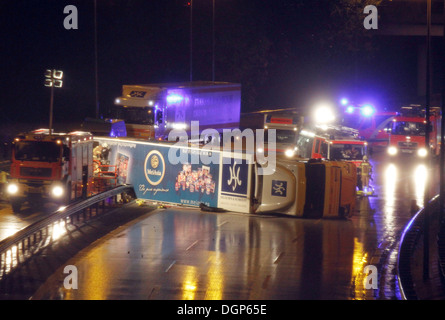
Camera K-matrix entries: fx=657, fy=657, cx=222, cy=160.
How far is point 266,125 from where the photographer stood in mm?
32625

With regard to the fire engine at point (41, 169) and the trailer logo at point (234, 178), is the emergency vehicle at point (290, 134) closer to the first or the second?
the trailer logo at point (234, 178)

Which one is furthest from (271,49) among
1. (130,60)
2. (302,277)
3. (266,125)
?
(302,277)

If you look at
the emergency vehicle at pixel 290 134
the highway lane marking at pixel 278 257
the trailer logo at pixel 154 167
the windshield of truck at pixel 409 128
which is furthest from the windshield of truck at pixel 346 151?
the windshield of truck at pixel 409 128

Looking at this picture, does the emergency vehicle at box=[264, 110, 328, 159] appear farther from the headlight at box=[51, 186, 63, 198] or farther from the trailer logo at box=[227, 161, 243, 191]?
the headlight at box=[51, 186, 63, 198]

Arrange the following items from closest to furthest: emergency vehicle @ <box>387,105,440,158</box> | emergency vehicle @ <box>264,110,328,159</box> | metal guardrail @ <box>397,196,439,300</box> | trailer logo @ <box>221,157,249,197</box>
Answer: metal guardrail @ <box>397,196,439,300</box> < trailer logo @ <box>221,157,249,197</box> < emergency vehicle @ <box>264,110,328,159</box> < emergency vehicle @ <box>387,105,440,158</box>

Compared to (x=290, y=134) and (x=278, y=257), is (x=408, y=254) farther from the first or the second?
(x=290, y=134)

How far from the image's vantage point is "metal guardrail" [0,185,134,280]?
1355 cm

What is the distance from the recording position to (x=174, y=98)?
35219mm

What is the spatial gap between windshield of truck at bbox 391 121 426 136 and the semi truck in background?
10.9m

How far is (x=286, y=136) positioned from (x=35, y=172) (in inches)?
586

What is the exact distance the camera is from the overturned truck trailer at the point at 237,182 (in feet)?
64.8

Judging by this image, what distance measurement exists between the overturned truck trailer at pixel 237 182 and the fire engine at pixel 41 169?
2.26 metres

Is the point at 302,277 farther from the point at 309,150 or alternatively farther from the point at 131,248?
the point at 309,150

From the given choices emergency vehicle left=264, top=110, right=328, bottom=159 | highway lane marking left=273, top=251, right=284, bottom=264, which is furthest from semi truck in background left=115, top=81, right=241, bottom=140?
highway lane marking left=273, top=251, right=284, bottom=264
